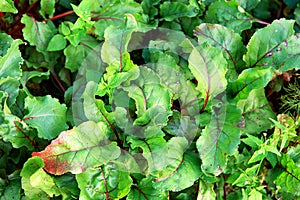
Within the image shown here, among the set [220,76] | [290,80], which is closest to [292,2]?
[290,80]

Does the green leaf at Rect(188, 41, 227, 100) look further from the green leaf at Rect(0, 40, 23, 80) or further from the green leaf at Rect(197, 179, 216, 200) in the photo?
the green leaf at Rect(0, 40, 23, 80)

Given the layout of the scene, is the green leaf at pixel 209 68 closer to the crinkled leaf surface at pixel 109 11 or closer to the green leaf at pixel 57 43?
the crinkled leaf surface at pixel 109 11

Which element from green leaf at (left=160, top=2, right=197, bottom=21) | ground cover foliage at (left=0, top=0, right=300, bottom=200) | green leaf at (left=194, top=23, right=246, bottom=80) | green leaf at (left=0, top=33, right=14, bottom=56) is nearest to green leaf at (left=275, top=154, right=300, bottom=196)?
ground cover foliage at (left=0, top=0, right=300, bottom=200)

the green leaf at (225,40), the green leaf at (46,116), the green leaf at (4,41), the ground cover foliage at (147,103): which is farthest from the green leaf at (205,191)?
the green leaf at (4,41)

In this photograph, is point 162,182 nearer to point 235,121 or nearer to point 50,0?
point 235,121

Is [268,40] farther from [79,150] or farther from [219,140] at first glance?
[79,150]

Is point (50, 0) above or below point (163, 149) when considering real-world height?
above

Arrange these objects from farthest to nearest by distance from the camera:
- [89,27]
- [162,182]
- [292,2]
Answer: [292,2]
[89,27]
[162,182]
